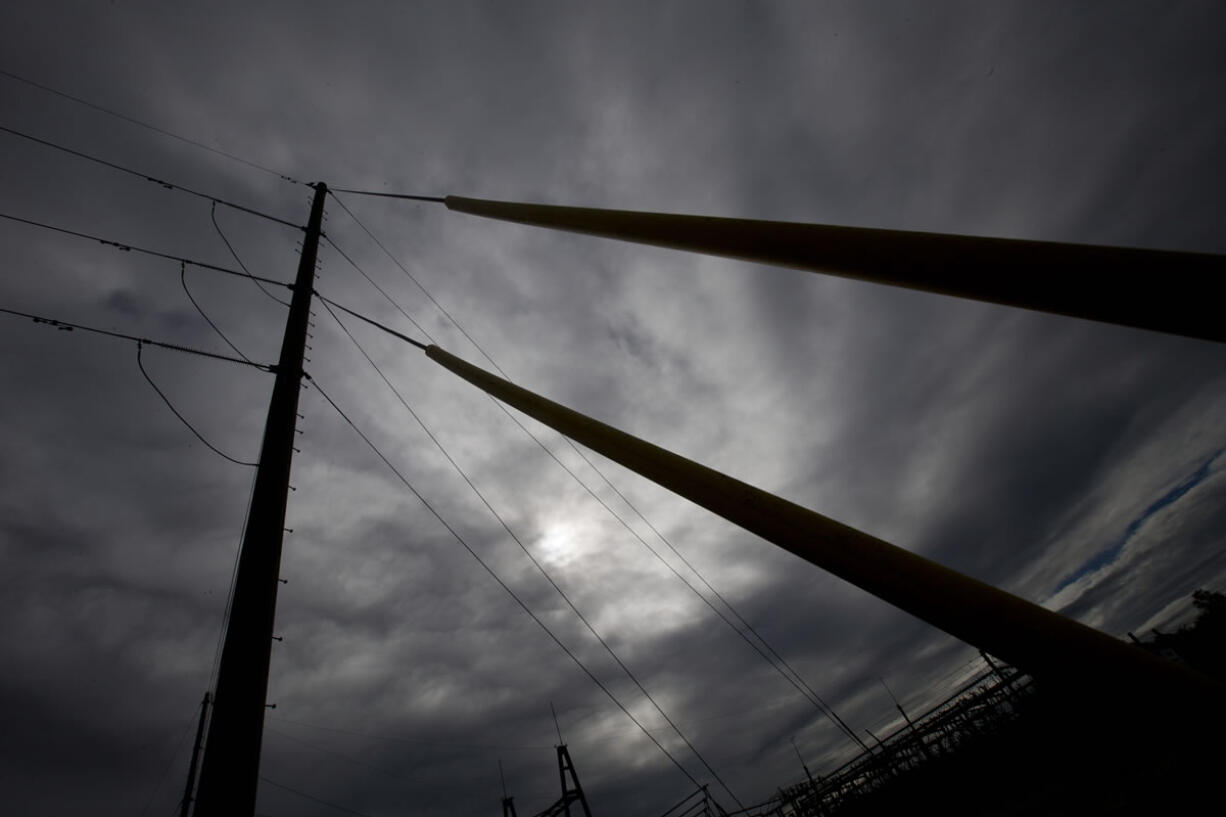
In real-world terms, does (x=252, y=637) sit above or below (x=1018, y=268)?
above

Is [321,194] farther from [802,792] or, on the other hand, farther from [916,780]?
[802,792]

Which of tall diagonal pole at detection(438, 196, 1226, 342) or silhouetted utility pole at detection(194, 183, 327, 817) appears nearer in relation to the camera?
tall diagonal pole at detection(438, 196, 1226, 342)

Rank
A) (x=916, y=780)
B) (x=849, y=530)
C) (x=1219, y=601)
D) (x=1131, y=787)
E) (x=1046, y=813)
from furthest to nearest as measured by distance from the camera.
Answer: (x=1219, y=601), (x=916, y=780), (x=1046, y=813), (x=1131, y=787), (x=849, y=530)

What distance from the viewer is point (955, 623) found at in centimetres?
207

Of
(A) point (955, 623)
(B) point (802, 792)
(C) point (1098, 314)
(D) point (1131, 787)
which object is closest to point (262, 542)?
(A) point (955, 623)

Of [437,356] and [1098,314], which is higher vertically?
[437,356]

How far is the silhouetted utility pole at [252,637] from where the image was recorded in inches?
139

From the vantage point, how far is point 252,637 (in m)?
4.11

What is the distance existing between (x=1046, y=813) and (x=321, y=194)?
1782 cm

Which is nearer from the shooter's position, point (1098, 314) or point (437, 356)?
point (1098, 314)

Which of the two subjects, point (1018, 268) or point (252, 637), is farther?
point (252, 637)

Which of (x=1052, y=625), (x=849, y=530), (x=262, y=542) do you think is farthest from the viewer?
(x=262, y=542)

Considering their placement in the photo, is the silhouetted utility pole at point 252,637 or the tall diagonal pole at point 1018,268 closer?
the tall diagonal pole at point 1018,268

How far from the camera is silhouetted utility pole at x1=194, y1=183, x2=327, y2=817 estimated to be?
139 inches
